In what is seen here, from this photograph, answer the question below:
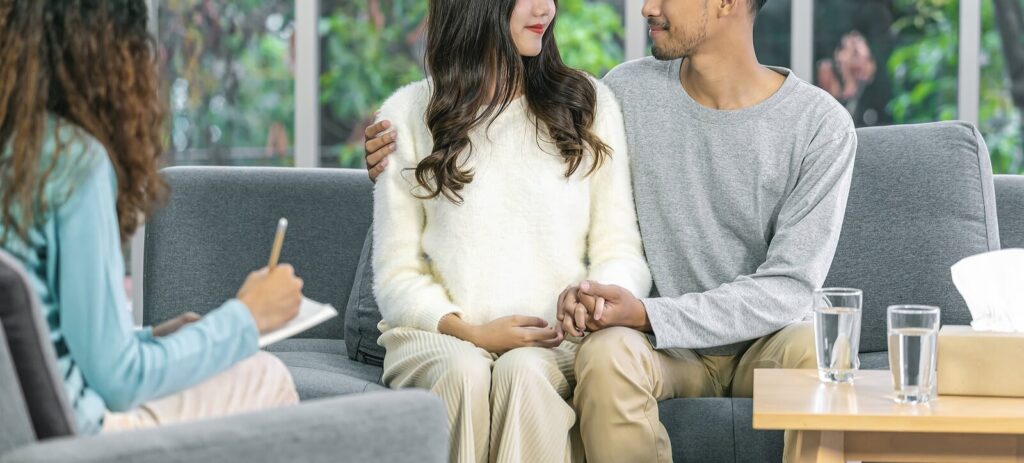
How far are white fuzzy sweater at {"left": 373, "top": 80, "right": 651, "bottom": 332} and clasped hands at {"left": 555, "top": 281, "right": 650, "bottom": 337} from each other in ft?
0.38

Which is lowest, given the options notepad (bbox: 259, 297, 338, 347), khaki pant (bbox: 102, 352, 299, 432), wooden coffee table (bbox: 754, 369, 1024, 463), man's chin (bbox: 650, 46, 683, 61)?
wooden coffee table (bbox: 754, 369, 1024, 463)

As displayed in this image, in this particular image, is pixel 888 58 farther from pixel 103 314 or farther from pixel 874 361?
pixel 103 314

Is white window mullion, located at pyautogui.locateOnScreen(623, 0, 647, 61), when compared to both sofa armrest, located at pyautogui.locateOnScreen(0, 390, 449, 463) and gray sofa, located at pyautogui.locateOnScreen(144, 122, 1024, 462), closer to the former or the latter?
gray sofa, located at pyautogui.locateOnScreen(144, 122, 1024, 462)

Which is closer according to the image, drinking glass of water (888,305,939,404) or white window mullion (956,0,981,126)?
drinking glass of water (888,305,939,404)

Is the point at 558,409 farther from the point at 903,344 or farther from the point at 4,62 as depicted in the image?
the point at 4,62

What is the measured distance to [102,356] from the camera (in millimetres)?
1373

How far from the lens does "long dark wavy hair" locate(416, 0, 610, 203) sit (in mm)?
2391

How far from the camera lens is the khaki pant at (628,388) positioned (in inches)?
81.7

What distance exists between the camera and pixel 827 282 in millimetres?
2680

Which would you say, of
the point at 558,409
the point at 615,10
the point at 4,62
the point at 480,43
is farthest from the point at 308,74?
the point at 4,62

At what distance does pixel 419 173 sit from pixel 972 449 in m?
1.15

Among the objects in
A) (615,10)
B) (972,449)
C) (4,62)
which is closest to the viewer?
(4,62)

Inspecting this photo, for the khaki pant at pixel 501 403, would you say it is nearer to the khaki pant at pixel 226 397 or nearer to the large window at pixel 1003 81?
the khaki pant at pixel 226 397

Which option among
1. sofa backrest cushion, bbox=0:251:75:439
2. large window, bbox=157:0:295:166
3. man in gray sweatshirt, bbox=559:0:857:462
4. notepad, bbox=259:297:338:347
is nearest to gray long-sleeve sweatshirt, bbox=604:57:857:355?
man in gray sweatshirt, bbox=559:0:857:462
